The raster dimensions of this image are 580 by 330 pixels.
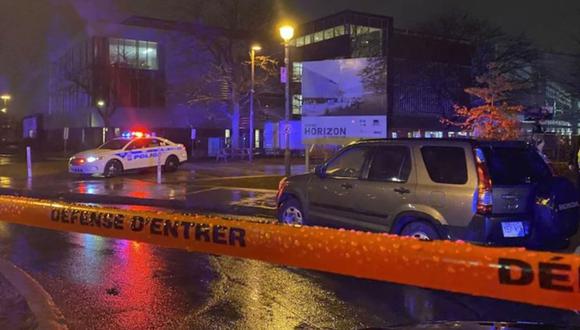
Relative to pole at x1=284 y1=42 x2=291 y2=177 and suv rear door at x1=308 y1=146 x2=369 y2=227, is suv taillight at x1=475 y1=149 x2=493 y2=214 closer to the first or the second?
suv rear door at x1=308 y1=146 x2=369 y2=227

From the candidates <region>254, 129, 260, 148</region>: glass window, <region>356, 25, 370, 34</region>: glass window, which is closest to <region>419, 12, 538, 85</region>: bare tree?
<region>356, 25, 370, 34</region>: glass window

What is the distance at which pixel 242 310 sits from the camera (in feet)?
18.9

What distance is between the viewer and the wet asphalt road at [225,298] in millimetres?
5449

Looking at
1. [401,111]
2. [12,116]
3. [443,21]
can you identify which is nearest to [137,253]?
[443,21]

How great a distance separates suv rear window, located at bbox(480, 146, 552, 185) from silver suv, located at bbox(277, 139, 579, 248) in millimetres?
12

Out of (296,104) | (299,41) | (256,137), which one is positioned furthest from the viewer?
(299,41)

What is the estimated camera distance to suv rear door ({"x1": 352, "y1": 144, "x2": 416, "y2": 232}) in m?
7.41

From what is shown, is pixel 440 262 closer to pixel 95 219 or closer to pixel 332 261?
pixel 332 261

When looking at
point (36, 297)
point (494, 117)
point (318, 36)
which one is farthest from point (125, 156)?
point (318, 36)

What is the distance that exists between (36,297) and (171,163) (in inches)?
776

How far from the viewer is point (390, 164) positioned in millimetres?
7746

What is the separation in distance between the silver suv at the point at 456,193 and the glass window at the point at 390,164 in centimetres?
1

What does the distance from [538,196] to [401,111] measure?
50.2 meters

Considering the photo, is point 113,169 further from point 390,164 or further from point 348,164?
point 390,164
